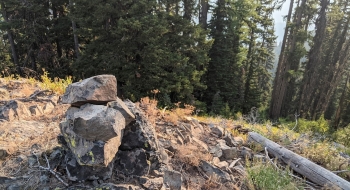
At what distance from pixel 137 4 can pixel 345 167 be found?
1000cm

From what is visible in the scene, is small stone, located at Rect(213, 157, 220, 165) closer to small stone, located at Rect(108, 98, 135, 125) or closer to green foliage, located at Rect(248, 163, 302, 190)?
green foliage, located at Rect(248, 163, 302, 190)

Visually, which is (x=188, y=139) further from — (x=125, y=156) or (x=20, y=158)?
(x=20, y=158)

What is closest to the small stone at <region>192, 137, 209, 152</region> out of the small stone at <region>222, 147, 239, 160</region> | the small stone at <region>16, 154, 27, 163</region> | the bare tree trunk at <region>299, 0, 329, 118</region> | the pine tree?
the small stone at <region>222, 147, 239, 160</region>

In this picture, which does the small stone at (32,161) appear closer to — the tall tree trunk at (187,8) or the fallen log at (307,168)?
the fallen log at (307,168)

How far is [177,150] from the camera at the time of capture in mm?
4289

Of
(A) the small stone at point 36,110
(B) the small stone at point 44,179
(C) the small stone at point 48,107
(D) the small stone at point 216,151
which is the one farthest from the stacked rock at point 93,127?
(C) the small stone at point 48,107

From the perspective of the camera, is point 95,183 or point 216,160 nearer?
point 95,183

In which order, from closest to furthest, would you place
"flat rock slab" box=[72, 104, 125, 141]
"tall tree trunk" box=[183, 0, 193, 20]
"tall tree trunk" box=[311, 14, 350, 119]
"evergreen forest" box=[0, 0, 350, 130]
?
"flat rock slab" box=[72, 104, 125, 141] → "evergreen forest" box=[0, 0, 350, 130] → "tall tree trunk" box=[183, 0, 193, 20] → "tall tree trunk" box=[311, 14, 350, 119]

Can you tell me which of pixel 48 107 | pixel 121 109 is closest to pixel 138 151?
pixel 121 109

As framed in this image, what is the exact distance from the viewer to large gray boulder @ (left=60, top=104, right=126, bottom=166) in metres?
2.64

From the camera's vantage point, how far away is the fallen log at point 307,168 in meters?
4.13

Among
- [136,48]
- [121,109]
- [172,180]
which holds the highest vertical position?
[136,48]

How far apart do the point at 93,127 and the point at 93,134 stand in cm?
10

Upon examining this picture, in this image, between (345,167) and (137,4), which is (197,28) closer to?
(137,4)
